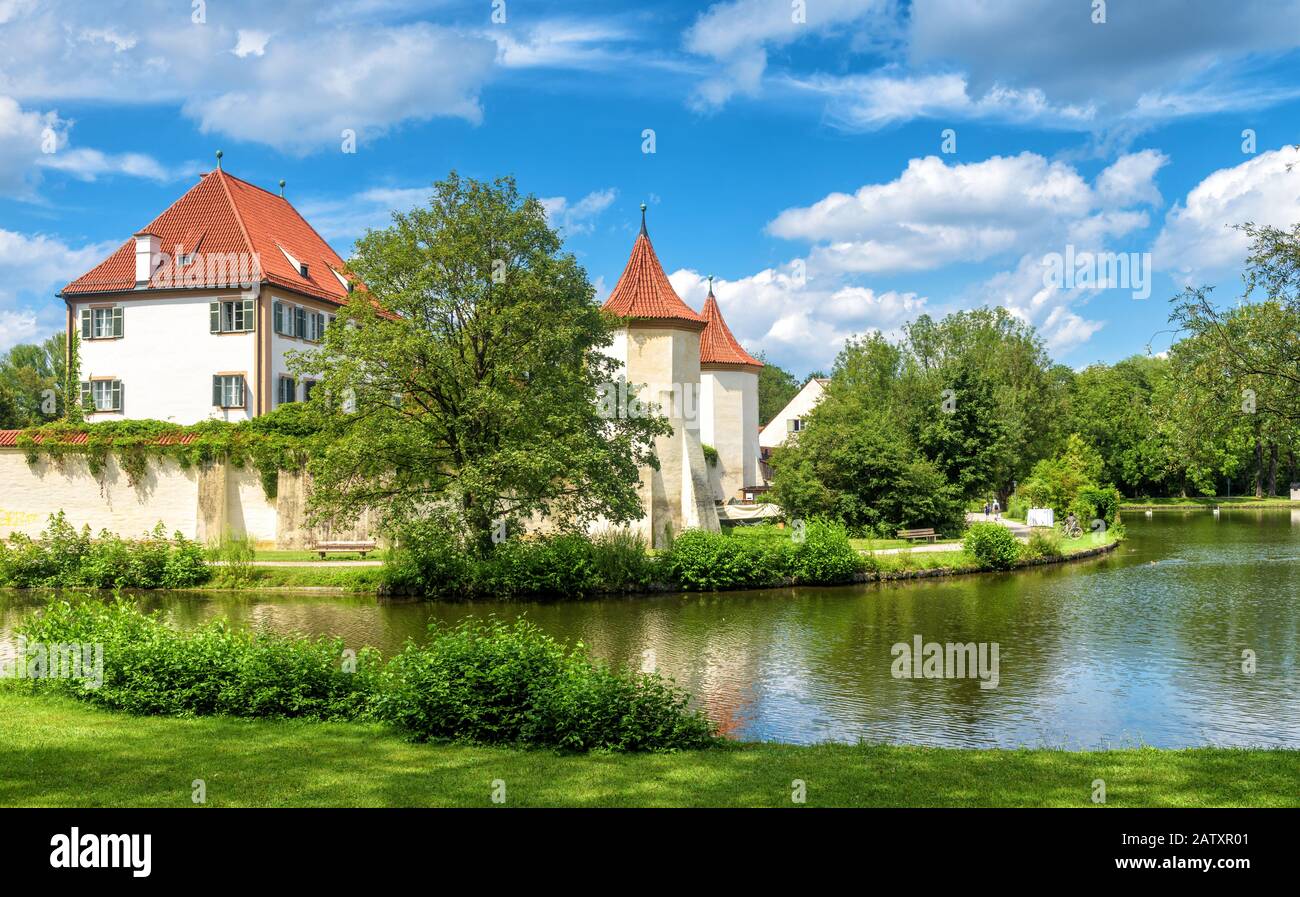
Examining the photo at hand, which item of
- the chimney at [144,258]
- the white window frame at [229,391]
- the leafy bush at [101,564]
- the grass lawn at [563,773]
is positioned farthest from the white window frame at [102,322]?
the grass lawn at [563,773]

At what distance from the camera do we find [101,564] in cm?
2769

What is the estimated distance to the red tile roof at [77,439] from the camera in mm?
33344

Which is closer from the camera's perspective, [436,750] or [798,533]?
[436,750]

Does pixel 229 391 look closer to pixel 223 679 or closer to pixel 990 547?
pixel 990 547

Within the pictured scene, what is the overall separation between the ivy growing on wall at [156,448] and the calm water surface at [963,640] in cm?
728

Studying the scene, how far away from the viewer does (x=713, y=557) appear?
28.2 metres

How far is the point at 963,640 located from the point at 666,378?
17.8 m

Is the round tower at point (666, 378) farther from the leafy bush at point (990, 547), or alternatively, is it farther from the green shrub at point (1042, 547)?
the green shrub at point (1042, 547)

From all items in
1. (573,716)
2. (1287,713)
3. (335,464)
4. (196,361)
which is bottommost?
(1287,713)

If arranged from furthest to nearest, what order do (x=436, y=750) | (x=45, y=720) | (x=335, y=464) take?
(x=335, y=464)
(x=45, y=720)
(x=436, y=750)

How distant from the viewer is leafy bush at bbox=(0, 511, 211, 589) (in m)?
27.7

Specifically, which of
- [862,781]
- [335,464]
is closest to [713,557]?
[335,464]

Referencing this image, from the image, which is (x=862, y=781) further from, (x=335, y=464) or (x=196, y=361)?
(x=196, y=361)
